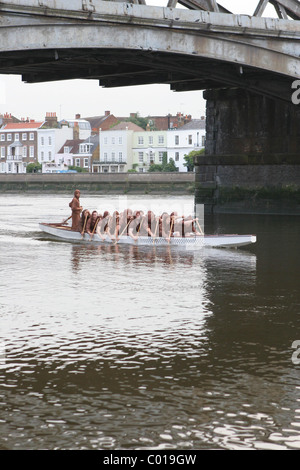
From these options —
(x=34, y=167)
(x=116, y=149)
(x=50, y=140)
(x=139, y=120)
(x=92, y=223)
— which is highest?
(x=139, y=120)

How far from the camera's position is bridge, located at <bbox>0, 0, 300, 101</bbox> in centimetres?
1934

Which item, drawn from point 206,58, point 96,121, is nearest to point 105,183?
point 96,121

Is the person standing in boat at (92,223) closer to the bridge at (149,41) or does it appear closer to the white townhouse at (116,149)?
the bridge at (149,41)

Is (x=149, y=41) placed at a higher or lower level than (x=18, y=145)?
lower

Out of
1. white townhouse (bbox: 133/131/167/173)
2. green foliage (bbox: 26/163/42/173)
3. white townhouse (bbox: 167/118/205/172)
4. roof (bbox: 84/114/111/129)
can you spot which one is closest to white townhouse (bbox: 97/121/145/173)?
white townhouse (bbox: 133/131/167/173)

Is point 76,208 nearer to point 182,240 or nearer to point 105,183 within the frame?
point 182,240

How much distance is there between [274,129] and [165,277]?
61.7 feet

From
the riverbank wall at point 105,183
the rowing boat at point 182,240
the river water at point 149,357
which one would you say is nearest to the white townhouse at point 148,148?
the riverbank wall at point 105,183

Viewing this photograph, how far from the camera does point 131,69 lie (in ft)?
86.5

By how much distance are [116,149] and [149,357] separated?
107 metres

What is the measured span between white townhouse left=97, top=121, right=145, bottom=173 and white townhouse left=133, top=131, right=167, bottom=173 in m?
0.88

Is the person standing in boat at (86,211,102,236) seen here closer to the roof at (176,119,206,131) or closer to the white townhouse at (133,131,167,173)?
the roof at (176,119,206,131)

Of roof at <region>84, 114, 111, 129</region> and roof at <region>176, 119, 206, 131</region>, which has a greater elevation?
roof at <region>84, 114, 111, 129</region>

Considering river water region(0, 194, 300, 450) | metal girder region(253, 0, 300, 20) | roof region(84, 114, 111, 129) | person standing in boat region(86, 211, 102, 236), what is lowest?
river water region(0, 194, 300, 450)
